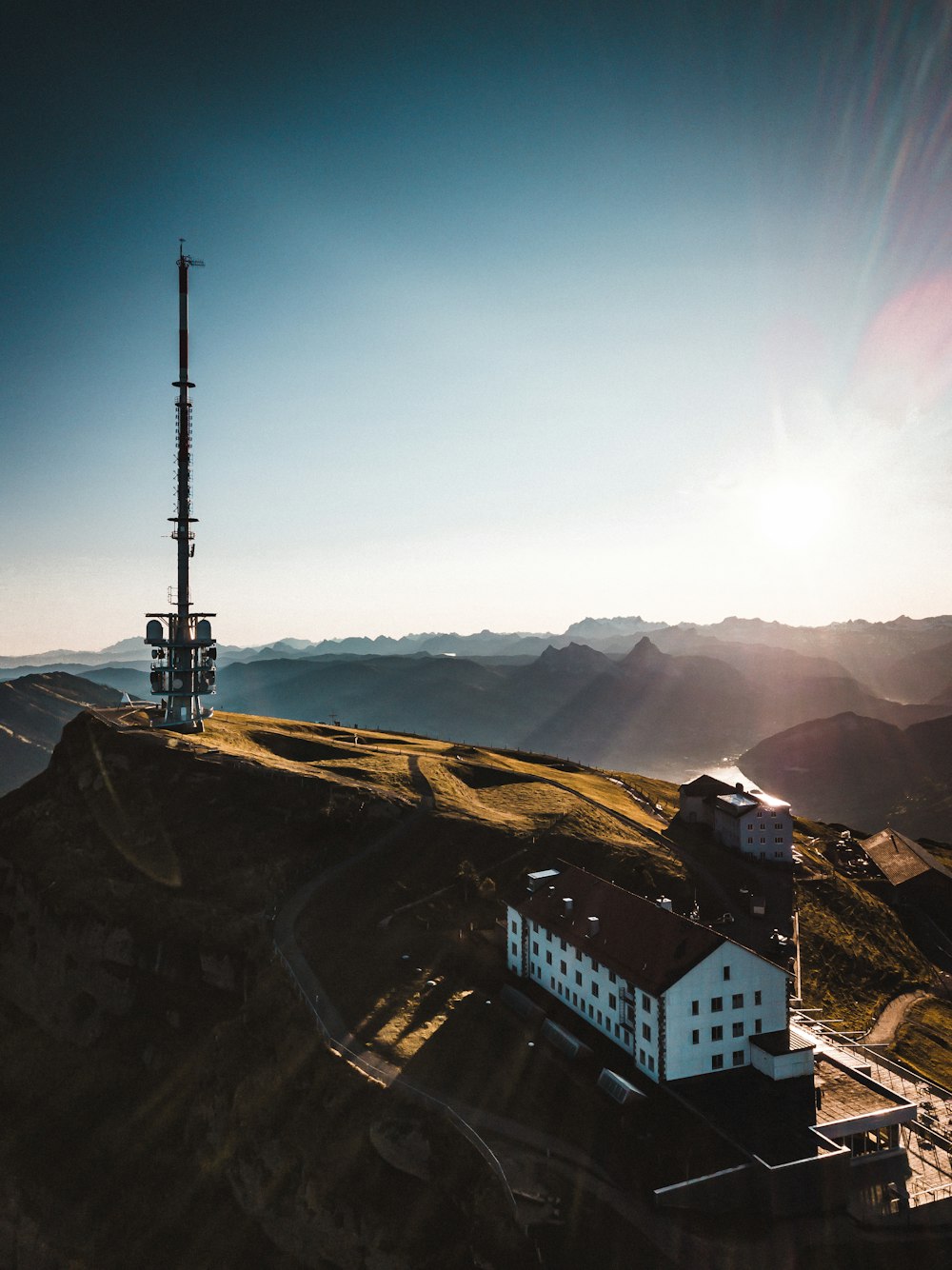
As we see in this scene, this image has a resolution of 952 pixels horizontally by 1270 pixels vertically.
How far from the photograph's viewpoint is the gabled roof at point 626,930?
49.9m

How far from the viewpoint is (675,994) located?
4878 centimetres

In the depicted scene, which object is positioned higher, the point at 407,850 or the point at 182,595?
the point at 182,595

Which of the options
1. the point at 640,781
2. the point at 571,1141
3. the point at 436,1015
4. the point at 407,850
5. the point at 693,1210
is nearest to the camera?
the point at 693,1210

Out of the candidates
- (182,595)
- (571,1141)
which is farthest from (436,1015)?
(182,595)

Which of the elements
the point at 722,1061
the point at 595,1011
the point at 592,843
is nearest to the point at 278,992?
the point at 595,1011

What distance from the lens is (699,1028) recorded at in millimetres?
50031

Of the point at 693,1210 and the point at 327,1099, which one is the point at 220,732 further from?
the point at 693,1210

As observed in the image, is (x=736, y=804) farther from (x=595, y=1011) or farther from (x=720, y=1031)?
(x=720, y=1031)

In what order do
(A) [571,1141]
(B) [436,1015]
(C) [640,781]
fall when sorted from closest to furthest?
(A) [571,1141] → (B) [436,1015] → (C) [640,781]

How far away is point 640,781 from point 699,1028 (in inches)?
4014

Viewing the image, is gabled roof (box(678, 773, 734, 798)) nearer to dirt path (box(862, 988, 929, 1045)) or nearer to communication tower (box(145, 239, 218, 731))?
dirt path (box(862, 988, 929, 1045))

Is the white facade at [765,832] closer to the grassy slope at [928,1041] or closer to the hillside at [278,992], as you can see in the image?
the hillside at [278,992]

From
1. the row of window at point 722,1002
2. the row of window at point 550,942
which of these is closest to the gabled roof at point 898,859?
the row of window at point 722,1002

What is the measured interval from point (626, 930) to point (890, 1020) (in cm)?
3716
